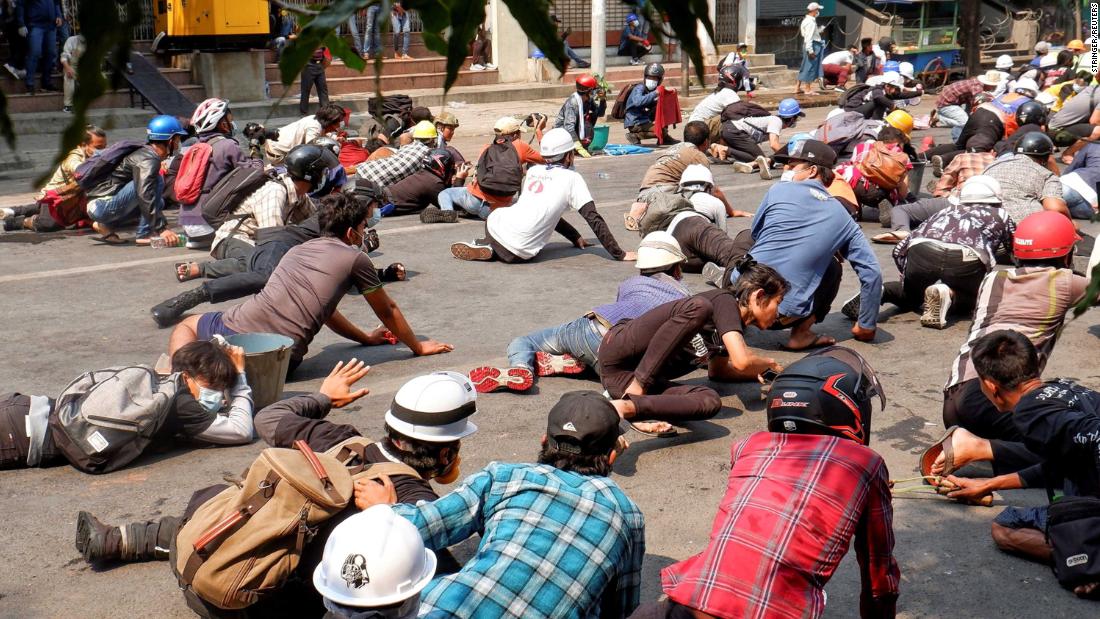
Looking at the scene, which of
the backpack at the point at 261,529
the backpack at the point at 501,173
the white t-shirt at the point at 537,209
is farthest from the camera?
the backpack at the point at 501,173

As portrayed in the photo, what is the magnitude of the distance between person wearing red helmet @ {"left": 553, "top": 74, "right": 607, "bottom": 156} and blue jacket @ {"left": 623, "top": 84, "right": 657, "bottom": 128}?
1.23 m

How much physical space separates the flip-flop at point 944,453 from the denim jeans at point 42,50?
51.9 feet

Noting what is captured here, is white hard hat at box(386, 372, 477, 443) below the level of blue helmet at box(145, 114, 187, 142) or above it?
below

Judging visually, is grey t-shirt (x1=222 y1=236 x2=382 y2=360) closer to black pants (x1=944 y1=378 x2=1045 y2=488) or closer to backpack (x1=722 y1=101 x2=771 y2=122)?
black pants (x1=944 y1=378 x2=1045 y2=488)

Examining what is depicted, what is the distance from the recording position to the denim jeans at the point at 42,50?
59.0 ft

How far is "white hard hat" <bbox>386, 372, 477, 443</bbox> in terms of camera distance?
407 centimetres

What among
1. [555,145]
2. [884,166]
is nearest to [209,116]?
[555,145]

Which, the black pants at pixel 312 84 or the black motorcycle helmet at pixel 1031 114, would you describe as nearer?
the black motorcycle helmet at pixel 1031 114

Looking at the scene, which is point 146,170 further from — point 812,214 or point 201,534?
point 201,534

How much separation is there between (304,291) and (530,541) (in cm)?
361

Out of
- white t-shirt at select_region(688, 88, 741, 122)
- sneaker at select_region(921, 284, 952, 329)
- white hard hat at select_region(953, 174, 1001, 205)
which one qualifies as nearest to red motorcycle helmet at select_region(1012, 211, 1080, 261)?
sneaker at select_region(921, 284, 952, 329)

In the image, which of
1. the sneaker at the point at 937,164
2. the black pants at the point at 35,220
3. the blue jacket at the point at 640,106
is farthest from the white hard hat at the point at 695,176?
the blue jacket at the point at 640,106

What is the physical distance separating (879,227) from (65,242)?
7905 mm

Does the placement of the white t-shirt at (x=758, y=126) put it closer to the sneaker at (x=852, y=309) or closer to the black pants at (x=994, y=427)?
the sneaker at (x=852, y=309)
